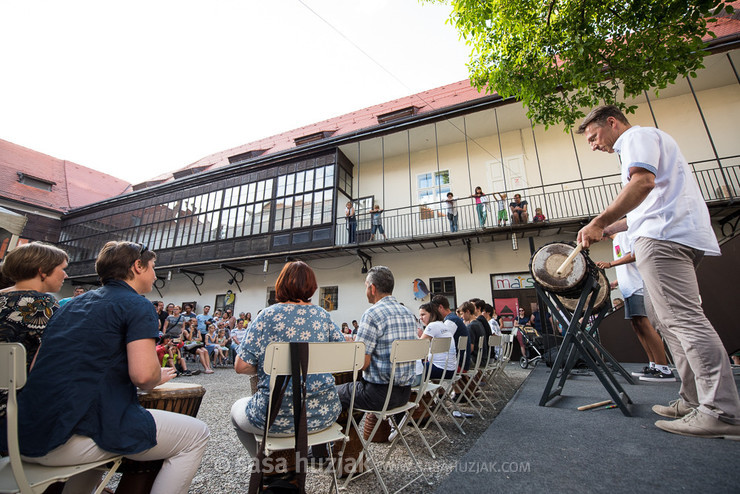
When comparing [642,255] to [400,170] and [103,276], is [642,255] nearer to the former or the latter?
[103,276]

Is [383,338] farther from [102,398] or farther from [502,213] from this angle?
[502,213]

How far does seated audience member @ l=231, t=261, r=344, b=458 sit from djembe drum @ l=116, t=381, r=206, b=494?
0.27 meters

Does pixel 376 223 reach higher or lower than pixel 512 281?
higher

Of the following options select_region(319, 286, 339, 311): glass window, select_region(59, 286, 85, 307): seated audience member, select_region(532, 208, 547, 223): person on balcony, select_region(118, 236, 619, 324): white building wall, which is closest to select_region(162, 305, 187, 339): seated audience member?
select_region(59, 286, 85, 307): seated audience member

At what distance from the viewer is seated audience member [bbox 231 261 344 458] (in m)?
1.65

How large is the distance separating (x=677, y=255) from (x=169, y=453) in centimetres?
291

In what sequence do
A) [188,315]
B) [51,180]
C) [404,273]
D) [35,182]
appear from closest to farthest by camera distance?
[188,315] < [404,273] < [35,182] < [51,180]

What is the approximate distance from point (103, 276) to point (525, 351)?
904cm

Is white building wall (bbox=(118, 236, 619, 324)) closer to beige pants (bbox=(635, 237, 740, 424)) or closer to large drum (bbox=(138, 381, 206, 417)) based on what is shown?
beige pants (bbox=(635, 237, 740, 424))

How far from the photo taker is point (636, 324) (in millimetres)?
3965

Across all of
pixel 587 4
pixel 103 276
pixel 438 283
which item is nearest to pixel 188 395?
pixel 103 276

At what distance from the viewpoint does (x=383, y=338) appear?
7.51 ft

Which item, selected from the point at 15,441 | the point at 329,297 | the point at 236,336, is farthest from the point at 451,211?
the point at 15,441

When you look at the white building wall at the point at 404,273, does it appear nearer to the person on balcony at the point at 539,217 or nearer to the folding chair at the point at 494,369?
the person on balcony at the point at 539,217
